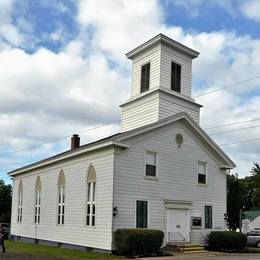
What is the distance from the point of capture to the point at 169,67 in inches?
1372

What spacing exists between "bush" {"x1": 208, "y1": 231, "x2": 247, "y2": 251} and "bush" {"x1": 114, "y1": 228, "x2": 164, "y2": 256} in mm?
5566

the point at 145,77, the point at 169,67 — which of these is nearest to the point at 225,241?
the point at 169,67

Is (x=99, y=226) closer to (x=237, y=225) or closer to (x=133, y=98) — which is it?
(x=133, y=98)

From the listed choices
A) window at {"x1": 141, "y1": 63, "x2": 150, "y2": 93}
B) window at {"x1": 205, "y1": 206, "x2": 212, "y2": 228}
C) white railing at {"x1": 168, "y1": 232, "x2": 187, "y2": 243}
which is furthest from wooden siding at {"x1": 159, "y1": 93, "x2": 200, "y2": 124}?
white railing at {"x1": 168, "y1": 232, "x2": 187, "y2": 243}

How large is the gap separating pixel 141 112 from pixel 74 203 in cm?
789

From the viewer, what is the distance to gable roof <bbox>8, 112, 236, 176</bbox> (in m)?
28.3

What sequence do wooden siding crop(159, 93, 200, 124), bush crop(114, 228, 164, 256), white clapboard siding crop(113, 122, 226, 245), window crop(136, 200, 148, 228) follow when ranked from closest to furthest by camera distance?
bush crop(114, 228, 164, 256), white clapboard siding crop(113, 122, 226, 245), window crop(136, 200, 148, 228), wooden siding crop(159, 93, 200, 124)

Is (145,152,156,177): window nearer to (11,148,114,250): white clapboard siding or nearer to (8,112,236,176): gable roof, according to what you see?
(8,112,236,176): gable roof

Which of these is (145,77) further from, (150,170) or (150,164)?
(150,170)

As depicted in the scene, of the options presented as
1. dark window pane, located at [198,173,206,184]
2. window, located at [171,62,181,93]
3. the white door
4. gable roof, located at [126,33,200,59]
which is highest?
gable roof, located at [126,33,200,59]

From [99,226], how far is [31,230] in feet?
38.3

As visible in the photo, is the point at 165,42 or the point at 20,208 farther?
the point at 20,208

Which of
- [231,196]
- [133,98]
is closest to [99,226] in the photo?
[133,98]

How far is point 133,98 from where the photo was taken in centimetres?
3544
